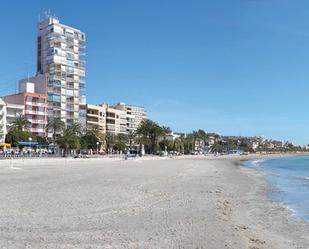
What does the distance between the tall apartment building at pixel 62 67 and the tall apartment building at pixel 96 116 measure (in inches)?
207

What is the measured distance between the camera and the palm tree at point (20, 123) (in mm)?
116312

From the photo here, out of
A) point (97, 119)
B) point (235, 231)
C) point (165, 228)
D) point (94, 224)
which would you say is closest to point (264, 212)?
point (235, 231)

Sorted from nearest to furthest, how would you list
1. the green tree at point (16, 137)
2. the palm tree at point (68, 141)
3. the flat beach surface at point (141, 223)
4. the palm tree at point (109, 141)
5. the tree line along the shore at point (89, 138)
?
1. the flat beach surface at point (141, 223)
2. the green tree at point (16, 137)
3. the palm tree at point (68, 141)
4. the tree line along the shore at point (89, 138)
5. the palm tree at point (109, 141)

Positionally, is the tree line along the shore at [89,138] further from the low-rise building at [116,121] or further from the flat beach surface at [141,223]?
the flat beach surface at [141,223]

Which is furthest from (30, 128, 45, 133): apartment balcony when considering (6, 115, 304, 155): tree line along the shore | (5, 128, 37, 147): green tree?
(5, 128, 37, 147): green tree

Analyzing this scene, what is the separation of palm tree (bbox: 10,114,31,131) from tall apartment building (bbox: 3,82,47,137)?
257 inches

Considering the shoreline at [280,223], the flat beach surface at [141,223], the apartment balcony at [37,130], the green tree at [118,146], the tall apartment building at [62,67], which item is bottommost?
the shoreline at [280,223]

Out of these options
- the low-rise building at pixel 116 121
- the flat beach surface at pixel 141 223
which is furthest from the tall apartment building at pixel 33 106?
the flat beach surface at pixel 141 223

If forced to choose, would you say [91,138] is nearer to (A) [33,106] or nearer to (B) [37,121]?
(B) [37,121]

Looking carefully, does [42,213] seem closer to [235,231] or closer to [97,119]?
[235,231]

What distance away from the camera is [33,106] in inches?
5157

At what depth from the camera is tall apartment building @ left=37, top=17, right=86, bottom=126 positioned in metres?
140

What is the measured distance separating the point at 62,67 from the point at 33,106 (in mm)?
17911

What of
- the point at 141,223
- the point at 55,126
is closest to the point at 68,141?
the point at 55,126
